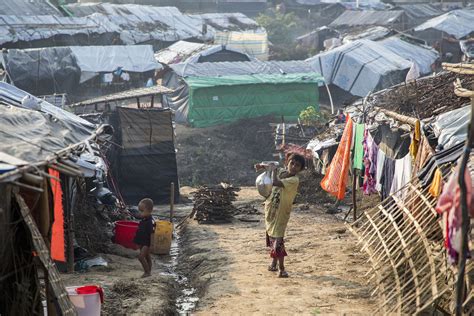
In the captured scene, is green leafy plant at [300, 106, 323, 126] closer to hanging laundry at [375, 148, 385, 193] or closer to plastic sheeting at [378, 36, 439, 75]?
plastic sheeting at [378, 36, 439, 75]

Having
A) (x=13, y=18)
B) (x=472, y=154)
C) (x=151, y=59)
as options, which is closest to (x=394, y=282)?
(x=472, y=154)

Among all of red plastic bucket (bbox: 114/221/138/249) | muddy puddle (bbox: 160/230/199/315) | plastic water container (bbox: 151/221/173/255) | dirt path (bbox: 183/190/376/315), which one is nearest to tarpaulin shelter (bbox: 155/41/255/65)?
dirt path (bbox: 183/190/376/315)

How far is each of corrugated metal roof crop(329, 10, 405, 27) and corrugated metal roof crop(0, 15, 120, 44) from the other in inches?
705

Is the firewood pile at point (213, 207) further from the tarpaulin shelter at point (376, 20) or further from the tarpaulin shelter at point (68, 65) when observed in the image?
the tarpaulin shelter at point (376, 20)

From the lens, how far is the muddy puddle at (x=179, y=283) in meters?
12.3

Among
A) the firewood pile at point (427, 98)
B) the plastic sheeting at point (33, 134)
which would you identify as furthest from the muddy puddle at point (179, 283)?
the firewood pile at point (427, 98)

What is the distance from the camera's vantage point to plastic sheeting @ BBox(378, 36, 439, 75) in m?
42.3

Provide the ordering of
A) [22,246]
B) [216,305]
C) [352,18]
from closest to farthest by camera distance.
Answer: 1. [22,246]
2. [216,305]
3. [352,18]

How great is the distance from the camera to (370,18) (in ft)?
181

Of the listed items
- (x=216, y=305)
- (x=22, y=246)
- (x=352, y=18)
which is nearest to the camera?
(x=22, y=246)

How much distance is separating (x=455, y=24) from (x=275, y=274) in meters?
39.3

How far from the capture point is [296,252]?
14625 millimetres

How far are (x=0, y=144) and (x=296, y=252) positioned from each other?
293 inches

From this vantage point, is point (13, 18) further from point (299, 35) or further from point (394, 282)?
point (394, 282)
